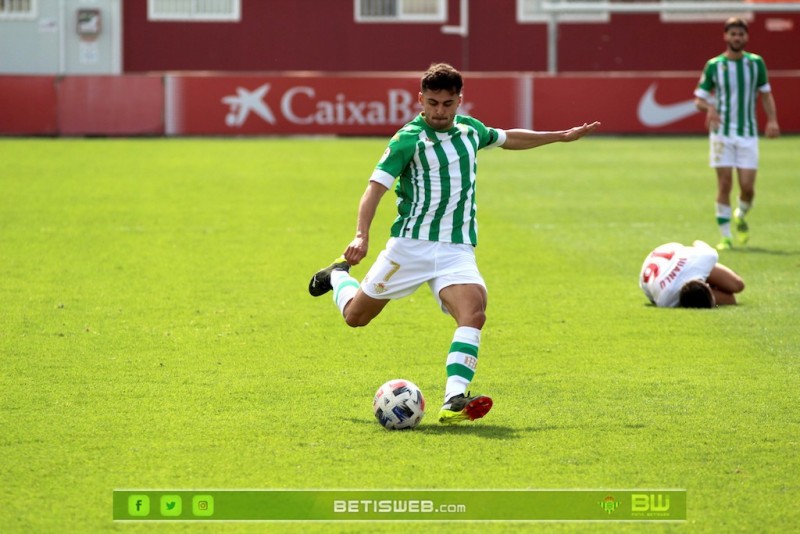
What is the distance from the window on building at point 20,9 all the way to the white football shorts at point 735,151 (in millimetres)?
26438

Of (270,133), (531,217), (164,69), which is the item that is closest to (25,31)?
(164,69)

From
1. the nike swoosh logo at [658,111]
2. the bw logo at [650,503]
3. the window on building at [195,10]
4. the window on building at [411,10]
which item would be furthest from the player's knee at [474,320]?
the window on building at [411,10]

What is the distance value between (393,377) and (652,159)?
16.7 metres

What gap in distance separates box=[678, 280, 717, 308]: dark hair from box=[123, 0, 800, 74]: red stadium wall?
2803 cm

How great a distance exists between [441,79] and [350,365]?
7.35ft

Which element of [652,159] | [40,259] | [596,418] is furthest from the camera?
[652,159]

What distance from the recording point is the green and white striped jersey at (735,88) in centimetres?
1386

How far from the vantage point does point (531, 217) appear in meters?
16.0

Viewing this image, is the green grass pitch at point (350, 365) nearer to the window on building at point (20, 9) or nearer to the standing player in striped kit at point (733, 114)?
the standing player in striped kit at point (733, 114)

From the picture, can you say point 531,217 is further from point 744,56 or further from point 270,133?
point 270,133

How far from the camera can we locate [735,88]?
1391 centimetres

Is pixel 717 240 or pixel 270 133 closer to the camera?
pixel 717 240

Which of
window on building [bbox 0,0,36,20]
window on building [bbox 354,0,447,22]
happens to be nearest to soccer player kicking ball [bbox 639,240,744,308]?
window on building [bbox 354,0,447,22]

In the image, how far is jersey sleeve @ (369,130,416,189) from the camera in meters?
6.66
